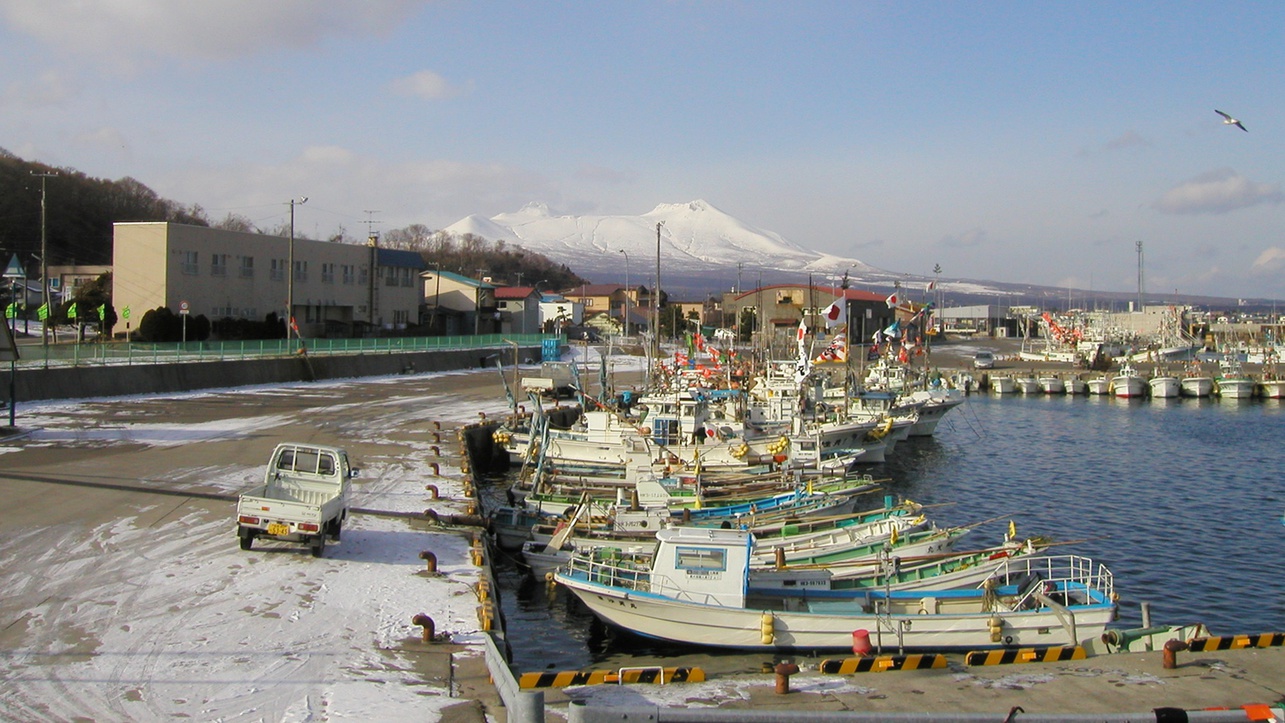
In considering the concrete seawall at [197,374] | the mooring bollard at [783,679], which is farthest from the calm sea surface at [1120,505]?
the concrete seawall at [197,374]

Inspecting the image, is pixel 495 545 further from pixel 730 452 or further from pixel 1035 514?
pixel 1035 514

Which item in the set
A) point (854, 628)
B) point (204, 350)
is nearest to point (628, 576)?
point (854, 628)

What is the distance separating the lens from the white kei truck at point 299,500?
55.8 ft

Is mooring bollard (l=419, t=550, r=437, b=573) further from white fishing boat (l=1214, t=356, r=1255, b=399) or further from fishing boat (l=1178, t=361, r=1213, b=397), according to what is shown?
white fishing boat (l=1214, t=356, r=1255, b=399)

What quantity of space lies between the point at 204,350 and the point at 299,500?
34443 millimetres

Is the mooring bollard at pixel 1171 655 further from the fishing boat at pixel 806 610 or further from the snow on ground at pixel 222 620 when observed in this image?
the snow on ground at pixel 222 620

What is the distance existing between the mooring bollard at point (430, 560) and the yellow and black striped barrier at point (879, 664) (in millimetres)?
6989

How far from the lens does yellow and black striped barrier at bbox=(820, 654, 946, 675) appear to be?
1362cm

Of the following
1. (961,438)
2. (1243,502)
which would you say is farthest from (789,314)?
(1243,502)

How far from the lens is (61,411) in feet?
121

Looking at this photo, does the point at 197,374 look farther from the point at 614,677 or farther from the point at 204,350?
the point at 614,677

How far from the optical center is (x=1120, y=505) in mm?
33344

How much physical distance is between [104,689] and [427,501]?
41.1ft

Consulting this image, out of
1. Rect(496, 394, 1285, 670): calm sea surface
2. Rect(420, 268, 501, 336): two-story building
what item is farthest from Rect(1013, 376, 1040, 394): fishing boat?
Rect(420, 268, 501, 336): two-story building
